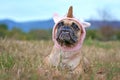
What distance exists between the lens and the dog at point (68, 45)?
24.7 feet

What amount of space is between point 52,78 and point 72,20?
4.03ft

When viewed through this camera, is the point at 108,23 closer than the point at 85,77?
No

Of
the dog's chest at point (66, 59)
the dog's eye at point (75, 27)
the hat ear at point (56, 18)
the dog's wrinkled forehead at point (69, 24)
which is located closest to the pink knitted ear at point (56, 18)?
the hat ear at point (56, 18)

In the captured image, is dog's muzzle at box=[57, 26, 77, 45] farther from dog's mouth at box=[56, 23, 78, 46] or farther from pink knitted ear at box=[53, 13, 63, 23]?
pink knitted ear at box=[53, 13, 63, 23]

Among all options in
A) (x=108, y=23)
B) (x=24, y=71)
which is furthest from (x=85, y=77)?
(x=108, y=23)

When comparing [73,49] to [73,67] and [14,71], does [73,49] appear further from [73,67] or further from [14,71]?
[14,71]

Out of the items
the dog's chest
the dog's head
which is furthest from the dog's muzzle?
the dog's chest

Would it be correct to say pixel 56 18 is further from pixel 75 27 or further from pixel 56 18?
pixel 75 27

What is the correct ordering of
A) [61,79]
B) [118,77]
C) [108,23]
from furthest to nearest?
[108,23] < [118,77] < [61,79]

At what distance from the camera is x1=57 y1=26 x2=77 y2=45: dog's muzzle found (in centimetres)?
745

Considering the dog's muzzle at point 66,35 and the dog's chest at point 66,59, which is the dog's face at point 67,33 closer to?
the dog's muzzle at point 66,35

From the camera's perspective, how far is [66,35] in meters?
7.45

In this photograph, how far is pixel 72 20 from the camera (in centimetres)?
764

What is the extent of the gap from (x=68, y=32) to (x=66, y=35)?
0.06 m
